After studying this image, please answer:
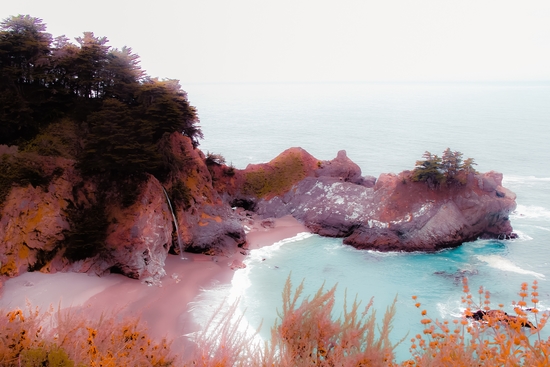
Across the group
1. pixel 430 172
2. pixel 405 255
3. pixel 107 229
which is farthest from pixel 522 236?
pixel 107 229

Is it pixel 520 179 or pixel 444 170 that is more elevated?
pixel 444 170

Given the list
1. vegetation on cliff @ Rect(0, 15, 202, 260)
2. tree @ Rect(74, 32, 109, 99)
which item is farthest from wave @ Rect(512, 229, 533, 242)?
tree @ Rect(74, 32, 109, 99)

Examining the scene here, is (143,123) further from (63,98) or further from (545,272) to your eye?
(545,272)

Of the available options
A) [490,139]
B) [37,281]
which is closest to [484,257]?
[37,281]

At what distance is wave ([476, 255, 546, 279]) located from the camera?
88.6 feet

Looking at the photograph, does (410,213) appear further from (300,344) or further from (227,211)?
(300,344)

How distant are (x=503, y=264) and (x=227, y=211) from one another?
20.1m

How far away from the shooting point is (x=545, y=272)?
1070 inches

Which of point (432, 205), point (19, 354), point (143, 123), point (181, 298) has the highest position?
point (143, 123)

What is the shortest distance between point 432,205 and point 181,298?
20.4m

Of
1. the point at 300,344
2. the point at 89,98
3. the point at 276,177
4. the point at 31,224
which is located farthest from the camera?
the point at 276,177

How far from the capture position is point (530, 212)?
4022cm

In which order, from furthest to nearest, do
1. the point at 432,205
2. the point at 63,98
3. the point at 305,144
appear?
the point at 305,144 → the point at 432,205 → the point at 63,98

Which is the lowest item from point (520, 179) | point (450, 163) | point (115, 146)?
point (520, 179)
